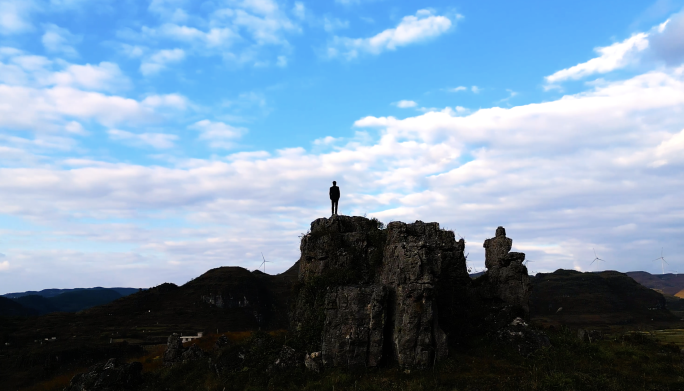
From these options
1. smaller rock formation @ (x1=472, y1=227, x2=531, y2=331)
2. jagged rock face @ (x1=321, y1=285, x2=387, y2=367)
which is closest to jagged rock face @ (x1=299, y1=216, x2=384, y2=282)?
jagged rock face @ (x1=321, y1=285, x2=387, y2=367)

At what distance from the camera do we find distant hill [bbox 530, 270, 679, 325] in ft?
404

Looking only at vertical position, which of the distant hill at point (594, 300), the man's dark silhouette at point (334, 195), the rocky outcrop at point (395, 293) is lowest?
the distant hill at point (594, 300)

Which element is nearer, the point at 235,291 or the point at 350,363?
the point at 350,363

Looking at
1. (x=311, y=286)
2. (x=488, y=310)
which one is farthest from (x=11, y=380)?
(x=488, y=310)

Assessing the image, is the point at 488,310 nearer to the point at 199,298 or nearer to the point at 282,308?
the point at 282,308

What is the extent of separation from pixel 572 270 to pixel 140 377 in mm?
184577

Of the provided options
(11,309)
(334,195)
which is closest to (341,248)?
(334,195)

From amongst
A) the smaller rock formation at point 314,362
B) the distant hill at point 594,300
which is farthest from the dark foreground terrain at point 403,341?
the distant hill at point 594,300

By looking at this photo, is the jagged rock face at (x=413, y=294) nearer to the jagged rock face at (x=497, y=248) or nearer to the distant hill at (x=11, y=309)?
→ the jagged rock face at (x=497, y=248)

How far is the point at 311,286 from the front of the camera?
94.3 ft

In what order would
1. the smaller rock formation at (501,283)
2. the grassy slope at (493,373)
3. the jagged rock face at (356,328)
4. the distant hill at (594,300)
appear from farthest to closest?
the distant hill at (594,300) < the smaller rock formation at (501,283) < the jagged rock face at (356,328) < the grassy slope at (493,373)

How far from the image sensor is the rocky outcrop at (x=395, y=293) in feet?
76.6

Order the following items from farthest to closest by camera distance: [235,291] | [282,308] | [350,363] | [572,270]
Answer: [572,270] < [235,291] < [282,308] < [350,363]

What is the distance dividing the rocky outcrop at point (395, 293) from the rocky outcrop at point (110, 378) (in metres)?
11.4
